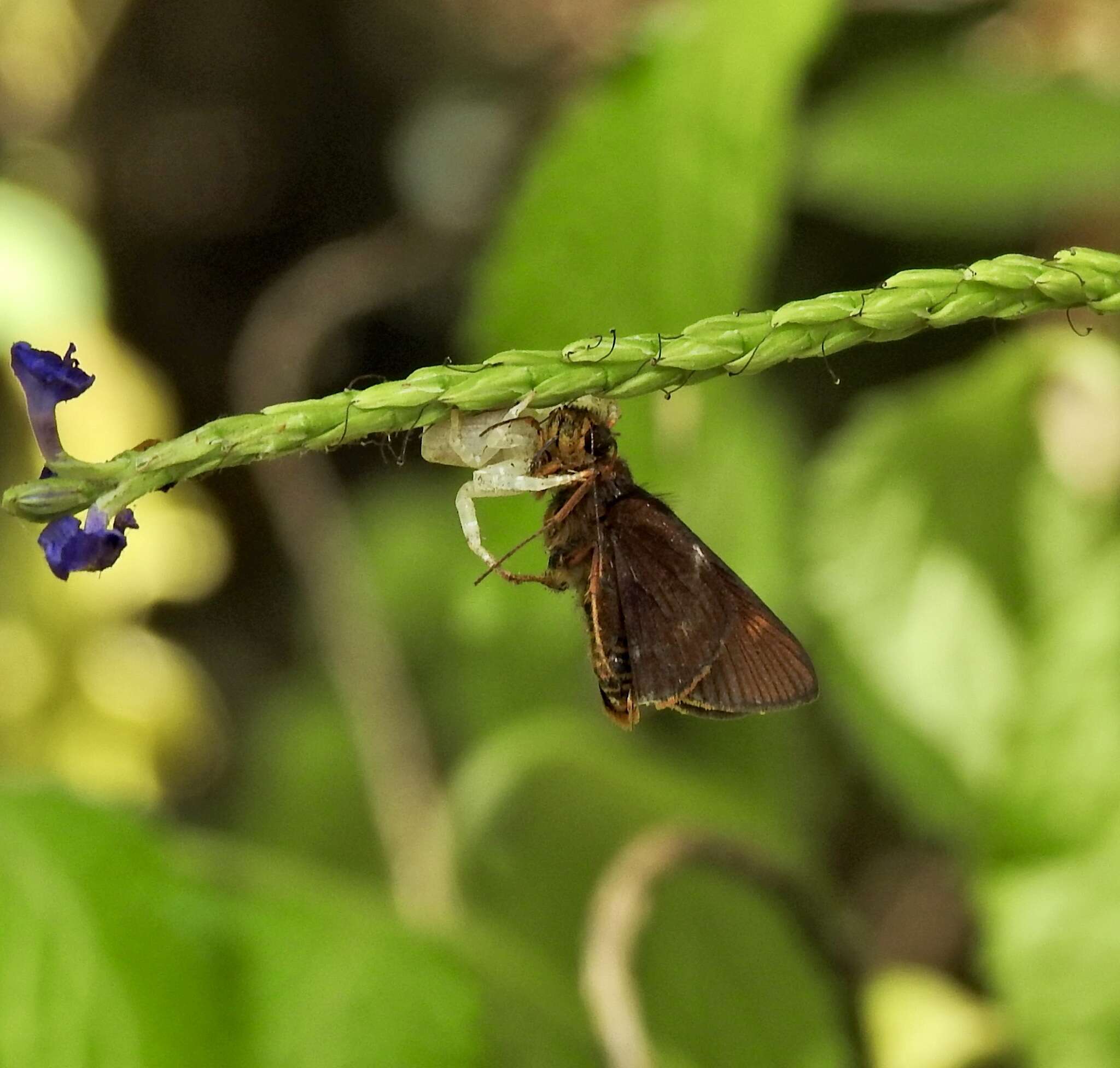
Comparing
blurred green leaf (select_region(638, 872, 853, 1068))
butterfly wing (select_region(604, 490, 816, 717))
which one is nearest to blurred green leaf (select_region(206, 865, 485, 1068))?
blurred green leaf (select_region(638, 872, 853, 1068))

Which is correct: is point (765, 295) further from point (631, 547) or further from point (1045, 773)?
point (631, 547)

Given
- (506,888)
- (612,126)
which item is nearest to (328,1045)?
(506,888)

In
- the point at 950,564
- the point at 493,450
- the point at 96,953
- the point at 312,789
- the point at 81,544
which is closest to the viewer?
the point at 81,544

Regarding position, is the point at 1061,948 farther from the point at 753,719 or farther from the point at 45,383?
the point at 45,383

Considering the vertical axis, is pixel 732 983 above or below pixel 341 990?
below

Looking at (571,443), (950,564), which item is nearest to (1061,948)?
(950,564)

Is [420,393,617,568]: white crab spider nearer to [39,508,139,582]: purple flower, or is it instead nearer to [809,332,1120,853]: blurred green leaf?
[39,508,139,582]: purple flower
